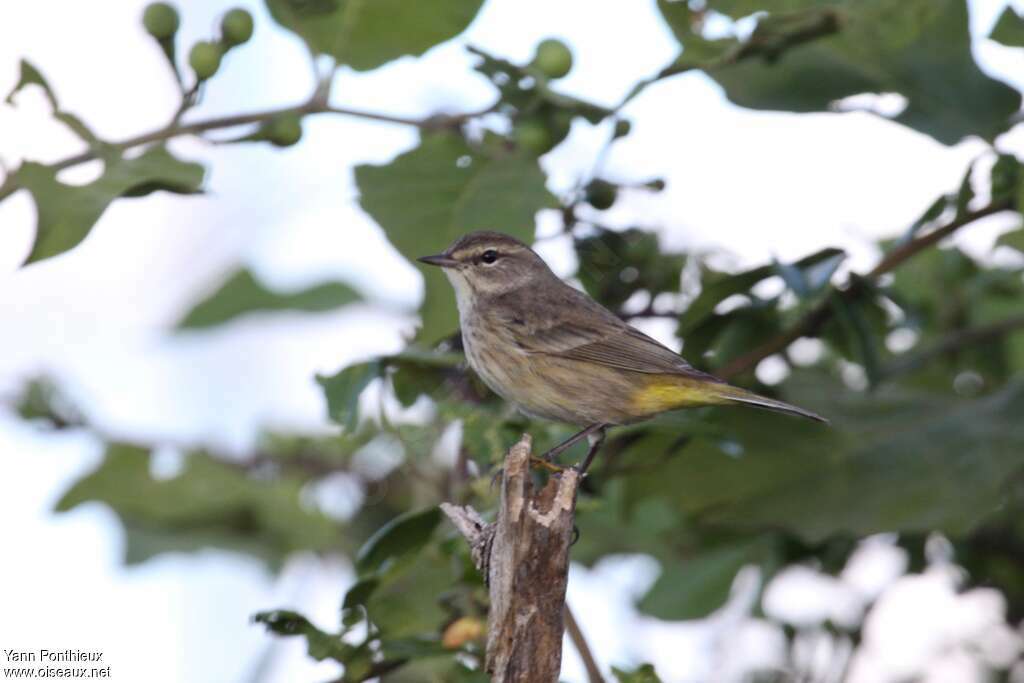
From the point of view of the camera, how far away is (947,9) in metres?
4.17

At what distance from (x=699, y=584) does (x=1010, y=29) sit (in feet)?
6.45

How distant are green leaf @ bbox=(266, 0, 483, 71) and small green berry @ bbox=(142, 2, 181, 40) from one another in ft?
1.12

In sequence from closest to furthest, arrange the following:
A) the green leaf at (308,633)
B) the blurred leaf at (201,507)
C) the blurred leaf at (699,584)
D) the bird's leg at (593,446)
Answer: the green leaf at (308,633) → the bird's leg at (593,446) → the blurred leaf at (699,584) → the blurred leaf at (201,507)

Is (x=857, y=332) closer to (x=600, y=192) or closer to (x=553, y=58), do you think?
(x=600, y=192)

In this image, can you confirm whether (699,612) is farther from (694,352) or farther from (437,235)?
(437,235)

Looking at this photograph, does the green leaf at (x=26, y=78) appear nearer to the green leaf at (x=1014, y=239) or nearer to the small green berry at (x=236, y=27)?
the small green berry at (x=236, y=27)

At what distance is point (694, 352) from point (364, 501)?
67.3 inches

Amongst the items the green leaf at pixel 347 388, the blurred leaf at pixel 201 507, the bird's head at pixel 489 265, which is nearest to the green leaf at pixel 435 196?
the green leaf at pixel 347 388

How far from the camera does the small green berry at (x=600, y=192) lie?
152 inches

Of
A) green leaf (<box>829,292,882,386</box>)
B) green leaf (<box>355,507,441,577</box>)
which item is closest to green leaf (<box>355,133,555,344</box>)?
green leaf (<box>355,507,441,577</box>)

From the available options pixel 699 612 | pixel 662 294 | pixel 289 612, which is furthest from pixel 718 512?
pixel 289 612

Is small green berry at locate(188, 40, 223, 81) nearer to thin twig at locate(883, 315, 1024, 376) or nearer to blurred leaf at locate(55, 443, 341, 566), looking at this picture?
blurred leaf at locate(55, 443, 341, 566)

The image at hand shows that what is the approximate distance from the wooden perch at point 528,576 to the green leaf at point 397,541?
436 mm

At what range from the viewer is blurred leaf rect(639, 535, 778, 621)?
14.6 feet
